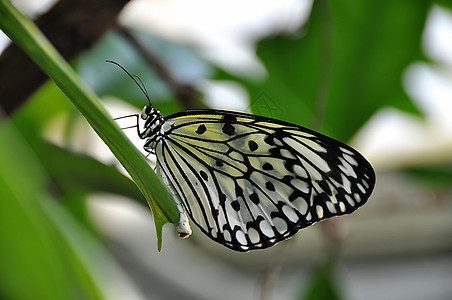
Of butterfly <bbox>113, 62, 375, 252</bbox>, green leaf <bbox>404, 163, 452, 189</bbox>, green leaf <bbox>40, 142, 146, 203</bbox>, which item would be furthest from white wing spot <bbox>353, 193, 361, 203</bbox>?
green leaf <bbox>404, 163, 452, 189</bbox>

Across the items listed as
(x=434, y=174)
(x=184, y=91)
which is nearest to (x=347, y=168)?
(x=184, y=91)

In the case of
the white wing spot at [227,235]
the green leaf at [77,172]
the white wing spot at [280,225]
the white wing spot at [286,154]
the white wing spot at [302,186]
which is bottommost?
the white wing spot at [280,225]

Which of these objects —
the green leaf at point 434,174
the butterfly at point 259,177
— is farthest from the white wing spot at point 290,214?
the green leaf at point 434,174

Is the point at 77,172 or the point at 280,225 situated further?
the point at 77,172

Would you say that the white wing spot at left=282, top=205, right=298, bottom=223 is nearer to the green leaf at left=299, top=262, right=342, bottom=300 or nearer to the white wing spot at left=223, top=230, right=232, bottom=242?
the white wing spot at left=223, top=230, right=232, bottom=242

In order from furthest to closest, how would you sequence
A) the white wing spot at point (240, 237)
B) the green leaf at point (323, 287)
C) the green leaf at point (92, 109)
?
the green leaf at point (323, 287)
the white wing spot at point (240, 237)
the green leaf at point (92, 109)

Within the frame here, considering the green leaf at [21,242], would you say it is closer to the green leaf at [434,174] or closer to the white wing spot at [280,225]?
the white wing spot at [280,225]

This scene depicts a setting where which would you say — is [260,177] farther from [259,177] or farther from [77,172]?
[77,172]
